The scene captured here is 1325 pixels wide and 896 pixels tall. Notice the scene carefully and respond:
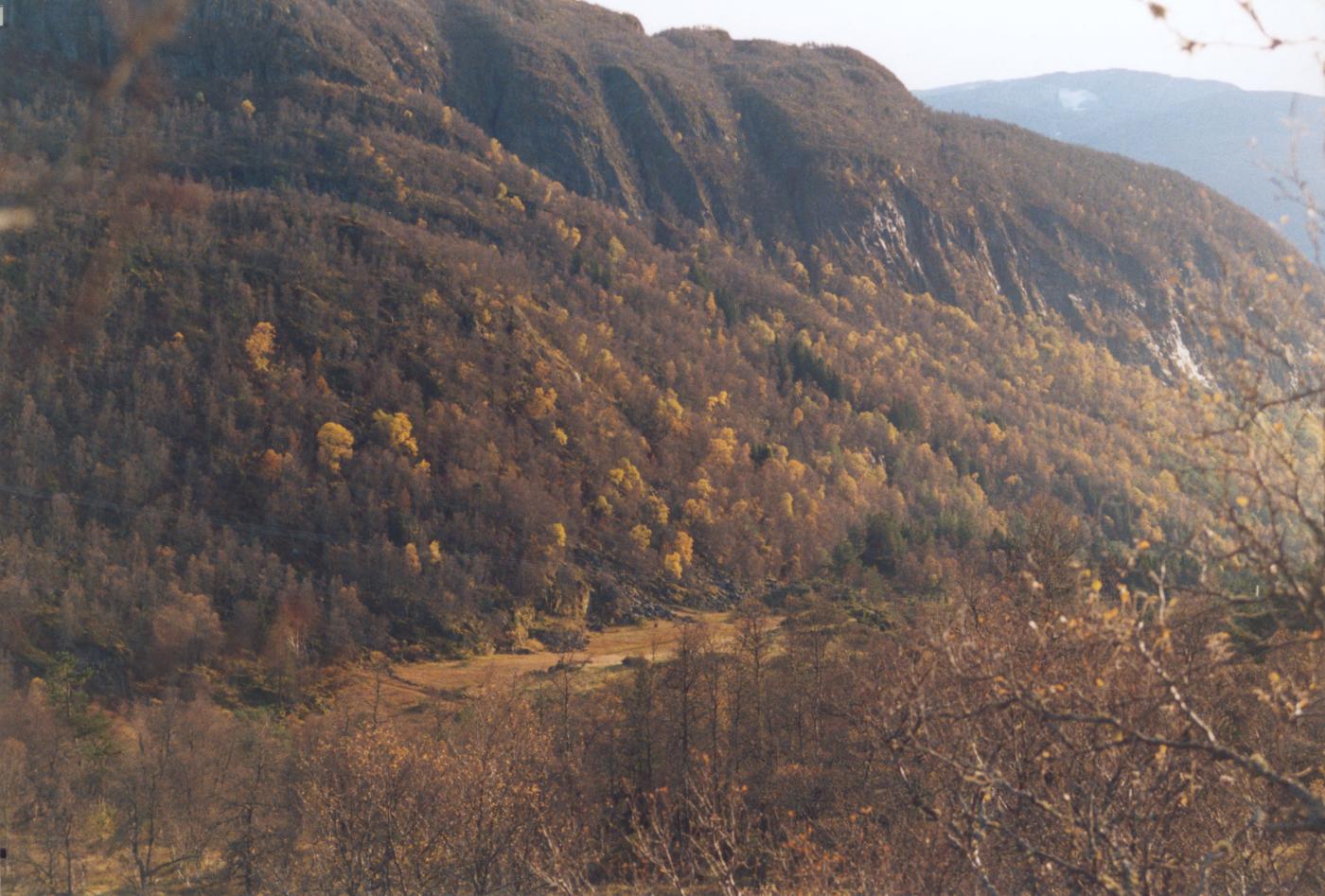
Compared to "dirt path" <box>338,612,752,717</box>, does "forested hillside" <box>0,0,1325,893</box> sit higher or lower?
higher

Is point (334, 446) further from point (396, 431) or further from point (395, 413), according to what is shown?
point (395, 413)

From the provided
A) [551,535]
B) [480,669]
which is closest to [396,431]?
[551,535]

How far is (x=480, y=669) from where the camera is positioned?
68125 mm

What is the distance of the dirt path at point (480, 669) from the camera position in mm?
58094

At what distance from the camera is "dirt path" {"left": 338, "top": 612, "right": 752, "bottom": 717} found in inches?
2287

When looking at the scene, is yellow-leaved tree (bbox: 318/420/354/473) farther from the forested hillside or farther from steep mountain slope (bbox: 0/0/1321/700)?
steep mountain slope (bbox: 0/0/1321/700)

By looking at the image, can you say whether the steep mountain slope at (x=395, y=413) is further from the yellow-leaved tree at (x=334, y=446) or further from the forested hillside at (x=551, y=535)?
the yellow-leaved tree at (x=334, y=446)

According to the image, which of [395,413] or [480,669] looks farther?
[395,413]

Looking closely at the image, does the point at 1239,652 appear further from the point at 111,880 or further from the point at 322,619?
the point at 322,619

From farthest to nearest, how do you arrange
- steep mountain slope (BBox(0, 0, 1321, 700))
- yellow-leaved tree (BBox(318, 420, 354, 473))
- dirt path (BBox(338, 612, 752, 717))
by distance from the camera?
yellow-leaved tree (BBox(318, 420, 354, 473)), steep mountain slope (BBox(0, 0, 1321, 700)), dirt path (BBox(338, 612, 752, 717))

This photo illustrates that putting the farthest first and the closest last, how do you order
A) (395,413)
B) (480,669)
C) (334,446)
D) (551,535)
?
(395,413)
(551,535)
(334,446)
(480,669)

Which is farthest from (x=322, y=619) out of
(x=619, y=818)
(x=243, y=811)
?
(x=619, y=818)

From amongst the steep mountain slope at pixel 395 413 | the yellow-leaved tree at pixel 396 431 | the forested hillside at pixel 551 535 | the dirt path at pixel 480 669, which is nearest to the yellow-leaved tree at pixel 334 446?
the forested hillside at pixel 551 535

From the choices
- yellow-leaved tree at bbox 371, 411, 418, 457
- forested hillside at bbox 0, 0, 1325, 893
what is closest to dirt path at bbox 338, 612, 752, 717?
forested hillside at bbox 0, 0, 1325, 893
